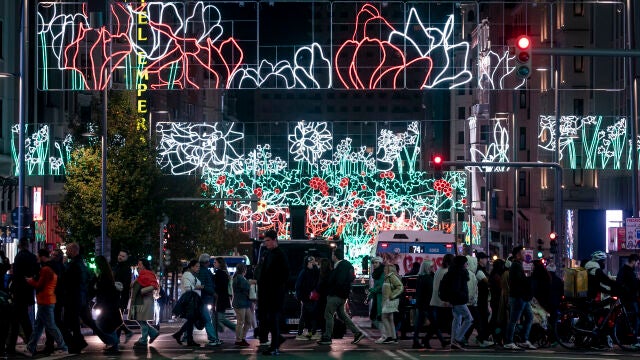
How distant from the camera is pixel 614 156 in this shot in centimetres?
4888

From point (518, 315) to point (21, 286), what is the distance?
8745 mm

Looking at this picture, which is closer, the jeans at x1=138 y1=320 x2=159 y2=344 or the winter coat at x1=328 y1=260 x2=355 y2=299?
the jeans at x1=138 y1=320 x2=159 y2=344

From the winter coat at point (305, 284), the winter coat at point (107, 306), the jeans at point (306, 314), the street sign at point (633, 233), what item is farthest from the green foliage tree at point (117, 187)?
the winter coat at point (107, 306)

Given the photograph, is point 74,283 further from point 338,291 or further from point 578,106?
point 578,106

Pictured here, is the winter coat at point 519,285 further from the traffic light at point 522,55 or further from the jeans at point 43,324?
the jeans at point 43,324

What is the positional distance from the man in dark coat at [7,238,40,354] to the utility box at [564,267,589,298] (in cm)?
947

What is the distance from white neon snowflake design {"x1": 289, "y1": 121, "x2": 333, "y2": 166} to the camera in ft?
180

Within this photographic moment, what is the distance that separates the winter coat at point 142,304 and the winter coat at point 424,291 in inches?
188

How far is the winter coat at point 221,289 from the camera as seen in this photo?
93.4 ft

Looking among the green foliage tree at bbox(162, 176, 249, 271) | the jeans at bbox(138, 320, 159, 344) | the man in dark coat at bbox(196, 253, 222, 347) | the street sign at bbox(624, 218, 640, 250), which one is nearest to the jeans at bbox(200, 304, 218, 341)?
the man in dark coat at bbox(196, 253, 222, 347)

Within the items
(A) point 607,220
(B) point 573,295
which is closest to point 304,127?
(A) point 607,220

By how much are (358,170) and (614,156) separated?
19.0m

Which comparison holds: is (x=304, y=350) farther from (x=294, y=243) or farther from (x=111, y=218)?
(x=111, y=218)

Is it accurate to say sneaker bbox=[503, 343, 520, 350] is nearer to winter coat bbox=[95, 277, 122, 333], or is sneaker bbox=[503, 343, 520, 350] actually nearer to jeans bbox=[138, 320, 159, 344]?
jeans bbox=[138, 320, 159, 344]
